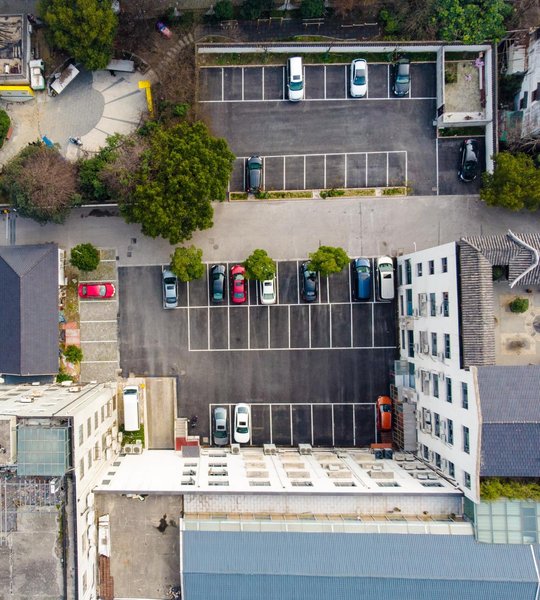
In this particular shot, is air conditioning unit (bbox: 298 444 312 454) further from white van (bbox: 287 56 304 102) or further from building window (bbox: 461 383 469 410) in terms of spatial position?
white van (bbox: 287 56 304 102)

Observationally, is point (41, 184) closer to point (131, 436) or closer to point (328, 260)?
point (131, 436)

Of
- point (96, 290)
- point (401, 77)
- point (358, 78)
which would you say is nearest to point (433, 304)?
point (401, 77)

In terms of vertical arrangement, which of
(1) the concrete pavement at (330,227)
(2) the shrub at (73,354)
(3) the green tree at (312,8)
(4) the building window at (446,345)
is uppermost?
(3) the green tree at (312,8)

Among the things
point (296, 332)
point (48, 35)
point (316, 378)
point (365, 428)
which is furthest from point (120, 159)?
point (365, 428)

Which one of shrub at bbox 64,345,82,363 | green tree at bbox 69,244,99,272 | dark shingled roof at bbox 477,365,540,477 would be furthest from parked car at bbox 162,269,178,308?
dark shingled roof at bbox 477,365,540,477

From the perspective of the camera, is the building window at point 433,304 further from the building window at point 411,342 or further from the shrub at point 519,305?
the shrub at point 519,305

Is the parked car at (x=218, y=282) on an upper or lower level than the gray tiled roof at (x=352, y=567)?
upper

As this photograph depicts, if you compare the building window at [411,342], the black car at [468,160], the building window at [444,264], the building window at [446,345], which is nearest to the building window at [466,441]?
the building window at [446,345]
